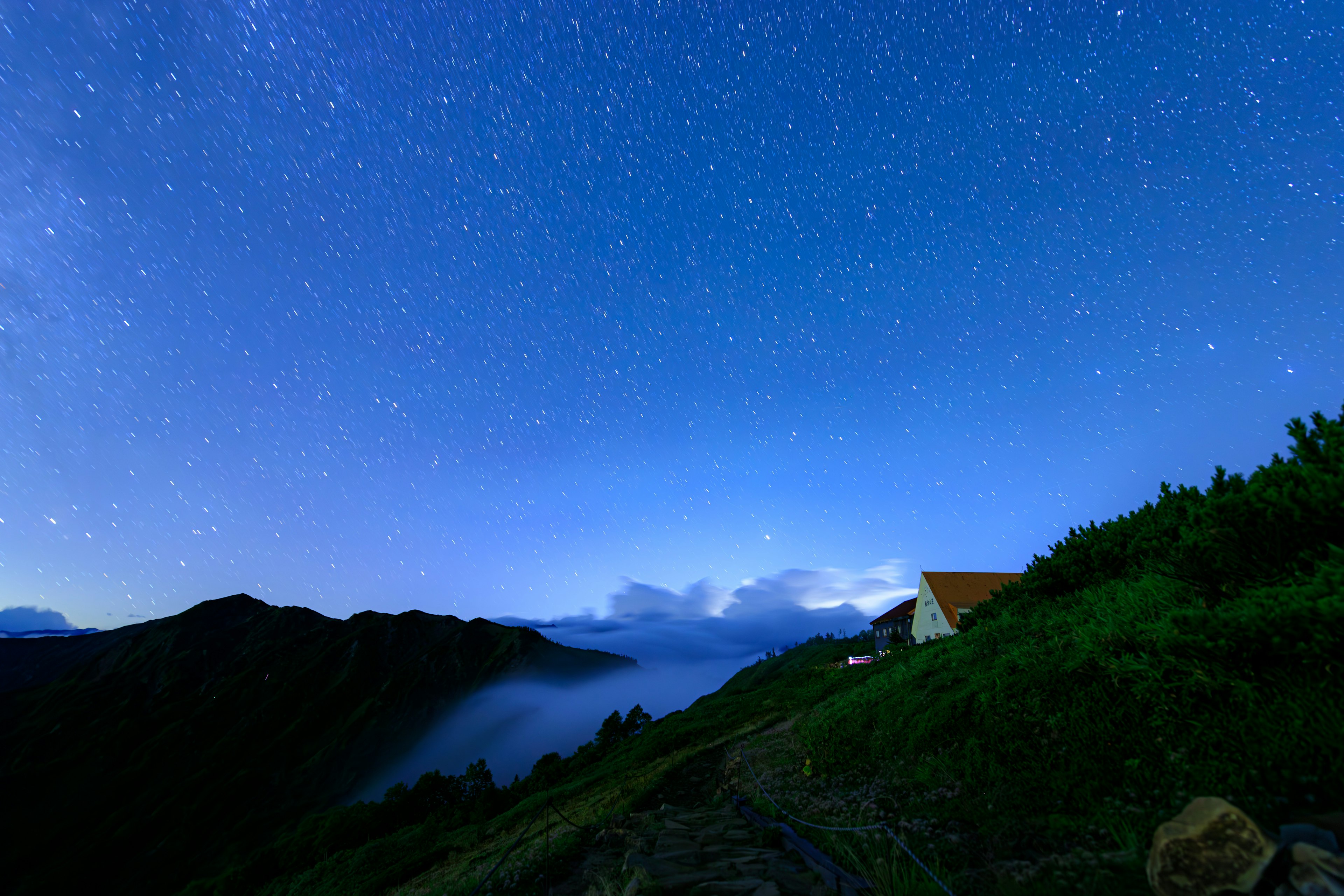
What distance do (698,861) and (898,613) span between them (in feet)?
225

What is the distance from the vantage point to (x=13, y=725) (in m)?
178

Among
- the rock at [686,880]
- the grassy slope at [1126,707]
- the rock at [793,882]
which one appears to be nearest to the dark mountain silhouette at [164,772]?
the rock at [686,880]

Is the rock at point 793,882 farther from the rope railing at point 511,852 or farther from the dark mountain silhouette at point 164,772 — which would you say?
the dark mountain silhouette at point 164,772

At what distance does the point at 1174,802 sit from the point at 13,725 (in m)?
299

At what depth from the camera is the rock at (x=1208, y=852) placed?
3881mm

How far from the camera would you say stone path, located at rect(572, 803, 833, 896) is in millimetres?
6930

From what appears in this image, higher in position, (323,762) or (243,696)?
(243,696)

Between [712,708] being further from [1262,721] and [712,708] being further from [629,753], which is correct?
[1262,721]

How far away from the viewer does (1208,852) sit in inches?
161

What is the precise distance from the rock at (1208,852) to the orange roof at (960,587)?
1854 inches

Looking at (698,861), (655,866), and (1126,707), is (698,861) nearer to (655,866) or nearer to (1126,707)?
(655,866)

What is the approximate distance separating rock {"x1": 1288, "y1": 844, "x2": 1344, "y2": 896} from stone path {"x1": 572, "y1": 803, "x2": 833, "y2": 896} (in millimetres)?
4594

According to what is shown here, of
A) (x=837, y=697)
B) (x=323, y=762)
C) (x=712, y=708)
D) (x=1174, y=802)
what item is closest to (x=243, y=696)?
(x=323, y=762)

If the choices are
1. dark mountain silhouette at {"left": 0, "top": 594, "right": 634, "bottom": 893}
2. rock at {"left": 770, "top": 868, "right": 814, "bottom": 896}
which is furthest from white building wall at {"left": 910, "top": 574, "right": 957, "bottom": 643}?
dark mountain silhouette at {"left": 0, "top": 594, "right": 634, "bottom": 893}
